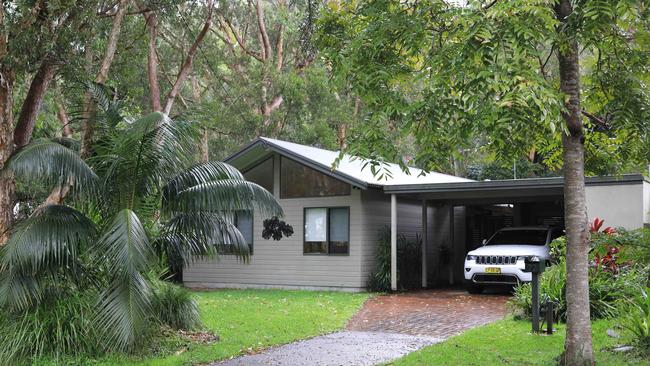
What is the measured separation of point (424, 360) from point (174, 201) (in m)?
4.07

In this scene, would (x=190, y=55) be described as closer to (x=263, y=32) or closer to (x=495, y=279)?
(x=263, y=32)

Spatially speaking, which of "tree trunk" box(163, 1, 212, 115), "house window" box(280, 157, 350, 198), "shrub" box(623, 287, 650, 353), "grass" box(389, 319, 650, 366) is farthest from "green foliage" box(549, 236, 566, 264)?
"tree trunk" box(163, 1, 212, 115)

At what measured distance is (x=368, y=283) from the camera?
1712 cm

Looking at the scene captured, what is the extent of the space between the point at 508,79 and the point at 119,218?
4880 millimetres

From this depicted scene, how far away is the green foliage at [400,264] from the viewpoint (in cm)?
1703

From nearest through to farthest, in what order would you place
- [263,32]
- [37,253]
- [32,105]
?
[37,253]
[32,105]
[263,32]

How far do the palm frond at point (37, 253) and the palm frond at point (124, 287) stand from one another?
497 mm

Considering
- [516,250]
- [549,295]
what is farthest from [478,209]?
[549,295]

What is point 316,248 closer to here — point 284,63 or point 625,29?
point 625,29

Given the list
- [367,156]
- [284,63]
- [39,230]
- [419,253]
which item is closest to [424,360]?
[367,156]

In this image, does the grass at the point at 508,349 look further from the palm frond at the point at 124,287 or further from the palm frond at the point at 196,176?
the palm frond at the point at 196,176

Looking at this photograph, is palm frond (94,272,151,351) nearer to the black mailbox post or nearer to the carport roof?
the black mailbox post

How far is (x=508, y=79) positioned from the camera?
5.60 meters

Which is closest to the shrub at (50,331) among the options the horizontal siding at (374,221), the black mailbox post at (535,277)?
the black mailbox post at (535,277)
